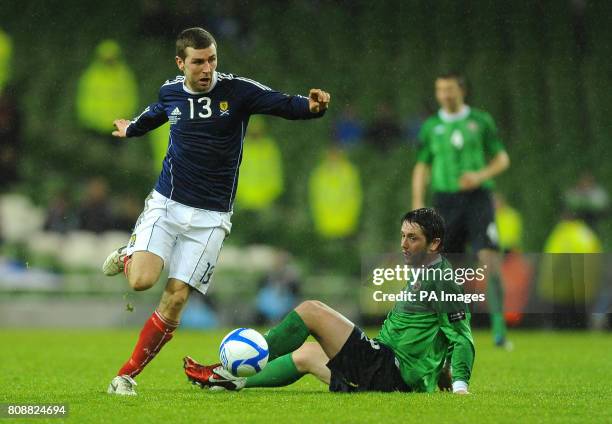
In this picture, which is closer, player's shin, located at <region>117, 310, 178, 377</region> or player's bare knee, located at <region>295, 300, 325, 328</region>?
player's bare knee, located at <region>295, 300, 325, 328</region>

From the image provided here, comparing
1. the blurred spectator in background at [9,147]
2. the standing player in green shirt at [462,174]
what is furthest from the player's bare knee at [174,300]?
the blurred spectator in background at [9,147]

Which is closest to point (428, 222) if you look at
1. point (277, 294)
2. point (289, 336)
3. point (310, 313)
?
point (310, 313)

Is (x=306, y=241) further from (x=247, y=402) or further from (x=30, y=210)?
(x=247, y=402)

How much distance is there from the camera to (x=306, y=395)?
565 centimetres

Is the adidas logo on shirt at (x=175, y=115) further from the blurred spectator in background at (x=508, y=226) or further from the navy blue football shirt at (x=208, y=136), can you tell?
the blurred spectator in background at (x=508, y=226)

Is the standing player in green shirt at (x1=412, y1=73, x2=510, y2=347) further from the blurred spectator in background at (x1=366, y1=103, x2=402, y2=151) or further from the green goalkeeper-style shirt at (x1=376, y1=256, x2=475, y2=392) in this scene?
the blurred spectator in background at (x1=366, y1=103, x2=402, y2=151)

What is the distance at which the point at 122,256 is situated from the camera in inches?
233

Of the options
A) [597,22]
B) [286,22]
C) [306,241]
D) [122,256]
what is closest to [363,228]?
[306,241]

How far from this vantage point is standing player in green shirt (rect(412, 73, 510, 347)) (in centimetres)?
930

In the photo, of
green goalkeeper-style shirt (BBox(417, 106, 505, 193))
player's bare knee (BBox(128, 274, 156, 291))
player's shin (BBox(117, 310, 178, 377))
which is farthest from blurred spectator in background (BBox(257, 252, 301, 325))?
player's bare knee (BBox(128, 274, 156, 291))

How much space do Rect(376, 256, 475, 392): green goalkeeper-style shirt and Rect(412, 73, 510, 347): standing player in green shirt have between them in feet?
12.1

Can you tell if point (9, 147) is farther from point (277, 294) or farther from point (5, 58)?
point (277, 294)

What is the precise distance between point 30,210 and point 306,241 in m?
3.47

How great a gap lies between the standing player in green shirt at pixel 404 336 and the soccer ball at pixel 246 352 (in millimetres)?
102
